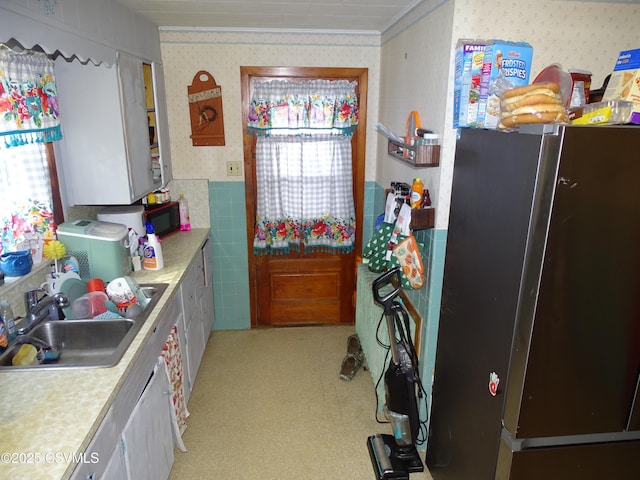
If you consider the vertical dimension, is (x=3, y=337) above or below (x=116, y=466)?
above

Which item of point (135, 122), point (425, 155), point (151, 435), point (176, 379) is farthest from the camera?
point (135, 122)

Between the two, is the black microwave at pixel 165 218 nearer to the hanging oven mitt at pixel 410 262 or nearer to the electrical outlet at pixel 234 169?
the electrical outlet at pixel 234 169

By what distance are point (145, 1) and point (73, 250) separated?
140cm

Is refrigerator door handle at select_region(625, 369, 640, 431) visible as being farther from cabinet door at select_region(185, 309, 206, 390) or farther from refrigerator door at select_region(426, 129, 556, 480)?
cabinet door at select_region(185, 309, 206, 390)

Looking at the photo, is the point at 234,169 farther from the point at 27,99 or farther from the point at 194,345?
the point at 27,99

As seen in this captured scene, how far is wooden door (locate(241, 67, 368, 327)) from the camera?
3500mm

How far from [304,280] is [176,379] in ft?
5.20

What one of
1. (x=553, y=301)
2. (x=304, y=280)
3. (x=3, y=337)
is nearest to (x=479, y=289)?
(x=553, y=301)

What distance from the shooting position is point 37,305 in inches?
75.0

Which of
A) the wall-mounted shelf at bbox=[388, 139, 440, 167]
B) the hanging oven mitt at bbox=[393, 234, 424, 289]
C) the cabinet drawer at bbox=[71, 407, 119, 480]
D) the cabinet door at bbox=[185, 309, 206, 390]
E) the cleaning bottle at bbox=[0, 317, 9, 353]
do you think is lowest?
the cabinet door at bbox=[185, 309, 206, 390]

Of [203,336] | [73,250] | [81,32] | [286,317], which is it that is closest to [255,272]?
[286,317]

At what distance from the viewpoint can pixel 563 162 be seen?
1230 millimetres

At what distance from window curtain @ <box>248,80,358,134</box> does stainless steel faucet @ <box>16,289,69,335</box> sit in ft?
6.17

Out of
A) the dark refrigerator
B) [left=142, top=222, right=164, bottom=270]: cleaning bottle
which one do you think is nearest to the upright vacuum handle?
the dark refrigerator
